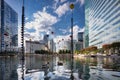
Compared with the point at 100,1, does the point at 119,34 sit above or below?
below

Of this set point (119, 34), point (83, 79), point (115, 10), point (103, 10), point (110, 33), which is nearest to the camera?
point (83, 79)

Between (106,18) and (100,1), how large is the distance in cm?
2740

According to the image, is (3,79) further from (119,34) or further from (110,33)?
(110,33)

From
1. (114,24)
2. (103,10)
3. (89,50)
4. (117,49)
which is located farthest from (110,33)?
(89,50)

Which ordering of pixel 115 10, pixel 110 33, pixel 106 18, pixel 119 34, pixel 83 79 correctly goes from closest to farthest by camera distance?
pixel 83 79
pixel 119 34
pixel 115 10
pixel 110 33
pixel 106 18

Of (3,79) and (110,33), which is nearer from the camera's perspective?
(3,79)

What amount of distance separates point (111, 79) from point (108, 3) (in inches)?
5511

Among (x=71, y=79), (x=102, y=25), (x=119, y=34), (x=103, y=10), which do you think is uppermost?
(x=103, y=10)

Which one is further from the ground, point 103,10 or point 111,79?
point 103,10

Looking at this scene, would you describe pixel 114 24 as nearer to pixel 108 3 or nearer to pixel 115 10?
pixel 115 10

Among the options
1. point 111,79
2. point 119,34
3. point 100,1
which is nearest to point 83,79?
point 111,79

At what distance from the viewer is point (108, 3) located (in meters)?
148

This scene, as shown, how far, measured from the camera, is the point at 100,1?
176 meters

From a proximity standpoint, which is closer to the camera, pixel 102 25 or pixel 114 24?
pixel 114 24
